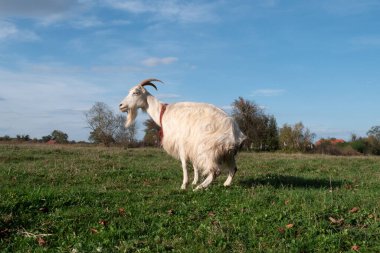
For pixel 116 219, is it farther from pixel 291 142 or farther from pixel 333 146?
pixel 333 146

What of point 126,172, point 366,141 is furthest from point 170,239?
point 366,141

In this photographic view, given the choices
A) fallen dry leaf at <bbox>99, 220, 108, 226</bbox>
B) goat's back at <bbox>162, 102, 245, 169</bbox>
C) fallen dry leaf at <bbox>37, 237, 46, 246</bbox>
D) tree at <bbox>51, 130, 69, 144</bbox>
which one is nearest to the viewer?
fallen dry leaf at <bbox>37, 237, 46, 246</bbox>

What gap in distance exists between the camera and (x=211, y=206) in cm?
779

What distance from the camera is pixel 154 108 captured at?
11.5 meters

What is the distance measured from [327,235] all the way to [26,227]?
449 centimetres

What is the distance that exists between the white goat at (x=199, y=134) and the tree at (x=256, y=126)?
35319mm

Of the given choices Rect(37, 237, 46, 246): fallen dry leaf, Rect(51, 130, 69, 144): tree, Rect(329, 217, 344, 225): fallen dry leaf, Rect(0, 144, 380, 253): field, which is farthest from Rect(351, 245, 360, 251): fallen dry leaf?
Rect(51, 130, 69, 144): tree

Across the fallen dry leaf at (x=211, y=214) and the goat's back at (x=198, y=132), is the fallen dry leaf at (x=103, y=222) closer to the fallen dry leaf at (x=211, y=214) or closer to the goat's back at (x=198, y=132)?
the fallen dry leaf at (x=211, y=214)

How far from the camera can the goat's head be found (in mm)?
11664

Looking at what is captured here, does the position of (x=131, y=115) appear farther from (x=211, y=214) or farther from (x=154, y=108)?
(x=211, y=214)

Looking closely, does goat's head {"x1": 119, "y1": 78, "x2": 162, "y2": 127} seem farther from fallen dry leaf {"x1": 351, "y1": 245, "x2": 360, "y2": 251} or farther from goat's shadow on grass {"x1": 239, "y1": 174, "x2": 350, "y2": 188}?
fallen dry leaf {"x1": 351, "y1": 245, "x2": 360, "y2": 251}

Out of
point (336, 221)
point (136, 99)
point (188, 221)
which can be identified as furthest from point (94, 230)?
point (136, 99)

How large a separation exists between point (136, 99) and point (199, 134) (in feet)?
8.34

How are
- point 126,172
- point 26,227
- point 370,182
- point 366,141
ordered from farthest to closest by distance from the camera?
1. point 366,141
2. point 126,172
3. point 370,182
4. point 26,227
